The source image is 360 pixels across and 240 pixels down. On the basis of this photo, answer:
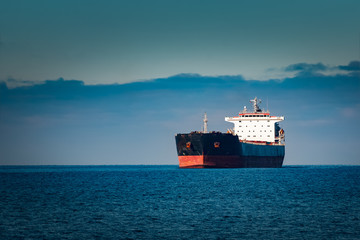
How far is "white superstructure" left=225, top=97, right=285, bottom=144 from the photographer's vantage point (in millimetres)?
87875

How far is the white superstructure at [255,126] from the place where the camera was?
87.9m

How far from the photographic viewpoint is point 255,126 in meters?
88.4

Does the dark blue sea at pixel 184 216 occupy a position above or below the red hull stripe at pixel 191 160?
below

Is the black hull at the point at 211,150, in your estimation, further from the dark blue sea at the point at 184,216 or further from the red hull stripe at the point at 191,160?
the dark blue sea at the point at 184,216

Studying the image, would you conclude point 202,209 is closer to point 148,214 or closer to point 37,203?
point 148,214

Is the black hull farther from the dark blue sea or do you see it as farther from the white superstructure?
the dark blue sea

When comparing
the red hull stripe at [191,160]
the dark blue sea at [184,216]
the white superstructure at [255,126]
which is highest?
the white superstructure at [255,126]

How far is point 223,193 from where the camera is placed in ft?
123

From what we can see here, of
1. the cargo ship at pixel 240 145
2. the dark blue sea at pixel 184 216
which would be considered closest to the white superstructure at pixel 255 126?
the cargo ship at pixel 240 145

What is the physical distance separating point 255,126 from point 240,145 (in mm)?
17971

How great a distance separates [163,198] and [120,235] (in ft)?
47.4

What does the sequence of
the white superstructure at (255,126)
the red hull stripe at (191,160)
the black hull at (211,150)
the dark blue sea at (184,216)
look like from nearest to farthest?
the dark blue sea at (184,216)
the black hull at (211,150)
the red hull stripe at (191,160)
the white superstructure at (255,126)

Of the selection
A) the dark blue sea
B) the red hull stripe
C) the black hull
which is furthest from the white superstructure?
the dark blue sea

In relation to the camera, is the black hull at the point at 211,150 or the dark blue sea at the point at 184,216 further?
the black hull at the point at 211,150
